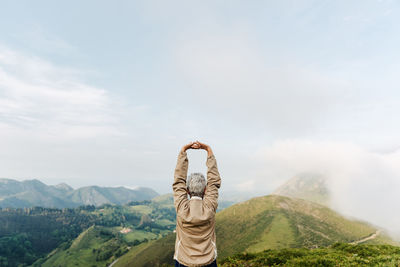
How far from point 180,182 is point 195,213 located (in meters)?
0.86

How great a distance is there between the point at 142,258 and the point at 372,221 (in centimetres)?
18288

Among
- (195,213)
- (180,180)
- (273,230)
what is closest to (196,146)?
(180,180)

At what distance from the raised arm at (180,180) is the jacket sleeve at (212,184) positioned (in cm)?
54

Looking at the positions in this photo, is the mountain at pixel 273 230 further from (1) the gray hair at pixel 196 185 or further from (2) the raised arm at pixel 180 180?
(2) the raised arm at pixel 180 180

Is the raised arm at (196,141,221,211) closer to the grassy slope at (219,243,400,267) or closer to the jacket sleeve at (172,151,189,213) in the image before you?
the jacket sleeve at (172,151,189,213)

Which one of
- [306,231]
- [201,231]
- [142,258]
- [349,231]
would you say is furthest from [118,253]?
[201,231]

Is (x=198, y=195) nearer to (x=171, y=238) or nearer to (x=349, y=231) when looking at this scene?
(x=171, y=238)

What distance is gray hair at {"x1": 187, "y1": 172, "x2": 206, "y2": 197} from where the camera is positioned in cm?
529

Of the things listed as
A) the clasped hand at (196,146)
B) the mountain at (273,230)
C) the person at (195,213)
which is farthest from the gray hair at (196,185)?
the mountain at (273,230)

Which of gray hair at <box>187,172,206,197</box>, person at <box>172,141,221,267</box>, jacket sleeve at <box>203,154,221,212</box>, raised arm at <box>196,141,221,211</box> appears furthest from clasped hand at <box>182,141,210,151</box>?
gray hair at <box>187,172,206,197</box>

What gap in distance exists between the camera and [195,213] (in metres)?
4.89

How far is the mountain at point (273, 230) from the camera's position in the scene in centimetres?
11325

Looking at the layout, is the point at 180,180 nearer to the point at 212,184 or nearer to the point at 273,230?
the point at 212,184

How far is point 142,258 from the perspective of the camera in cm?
13175
